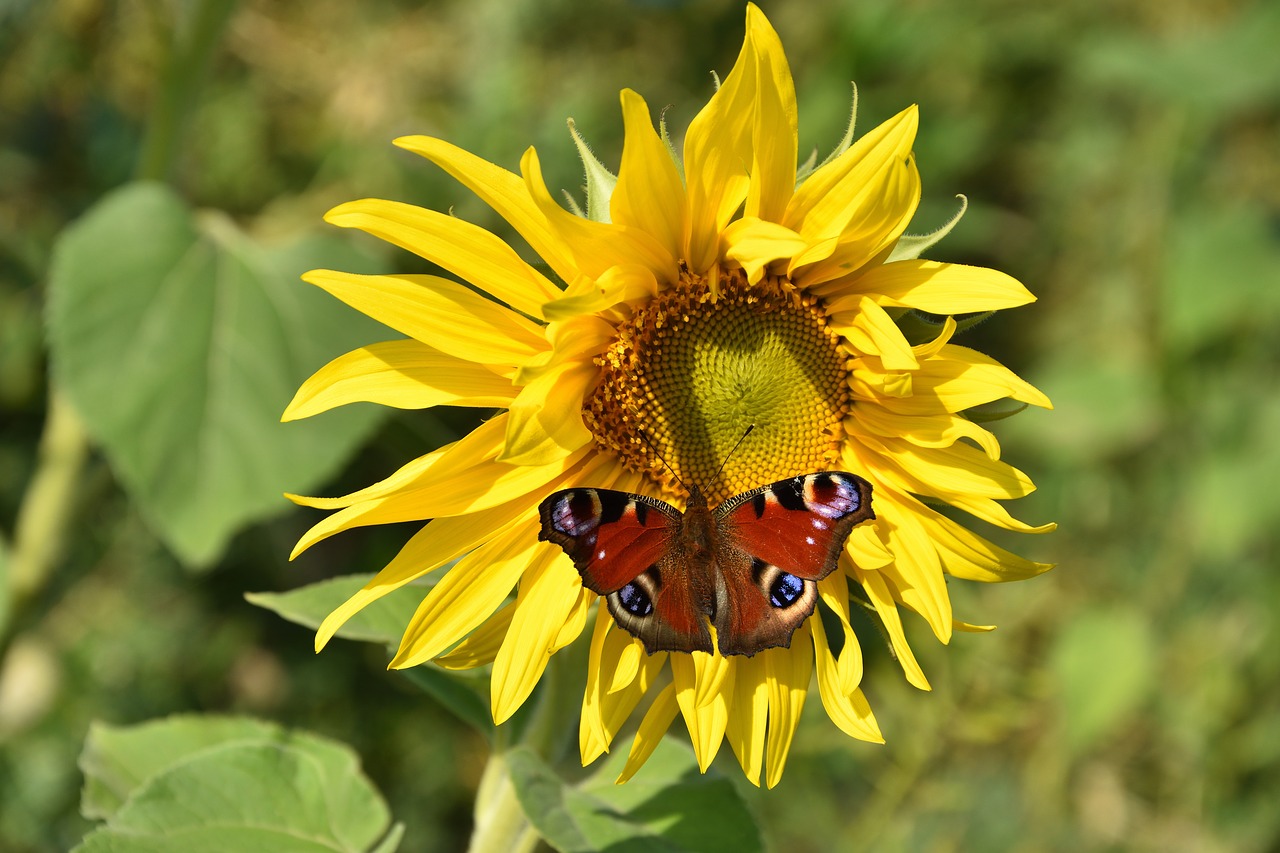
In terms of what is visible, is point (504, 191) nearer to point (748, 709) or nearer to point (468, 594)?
point (468, 594)

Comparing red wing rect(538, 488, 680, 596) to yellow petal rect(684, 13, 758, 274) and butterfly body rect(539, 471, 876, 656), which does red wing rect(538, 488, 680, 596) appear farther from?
yellow petal rect(684, 13, 758, 274)

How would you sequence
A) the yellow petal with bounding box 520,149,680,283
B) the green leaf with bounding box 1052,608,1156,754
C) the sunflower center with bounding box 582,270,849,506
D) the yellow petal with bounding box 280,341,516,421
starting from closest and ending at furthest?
the yellow petal with bounding box 520,149,680,283, the yellow petal with bounding box 280,341,516,421, the sunflower center with bounding box 582,270,849,506, the green leaf with bounding box 1052,608,1156,754

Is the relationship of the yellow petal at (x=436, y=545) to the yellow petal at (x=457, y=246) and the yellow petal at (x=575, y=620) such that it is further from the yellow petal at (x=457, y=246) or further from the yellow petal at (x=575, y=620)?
the yellow petal at (x=457, y=246)

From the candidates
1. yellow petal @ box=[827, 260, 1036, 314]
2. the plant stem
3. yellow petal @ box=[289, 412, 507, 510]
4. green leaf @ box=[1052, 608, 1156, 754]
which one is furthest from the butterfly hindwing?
green leaf @ box=[1052, 608, 1156, 754]

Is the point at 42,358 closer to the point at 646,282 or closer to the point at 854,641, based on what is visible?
the point at 646,282

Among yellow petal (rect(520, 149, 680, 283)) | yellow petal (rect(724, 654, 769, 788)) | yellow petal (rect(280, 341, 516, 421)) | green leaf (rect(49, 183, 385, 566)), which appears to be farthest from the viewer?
green leaf (rect(49, 183, 385, 566))

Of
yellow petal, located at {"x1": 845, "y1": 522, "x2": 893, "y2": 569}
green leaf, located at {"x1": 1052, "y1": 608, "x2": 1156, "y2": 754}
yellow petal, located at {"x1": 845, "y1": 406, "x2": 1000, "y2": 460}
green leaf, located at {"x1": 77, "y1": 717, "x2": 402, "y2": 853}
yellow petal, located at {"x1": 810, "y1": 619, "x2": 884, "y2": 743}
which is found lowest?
green leaf, located at {"x1": 1052, "y1": 608, "x2": 1156, "y2": 754}
